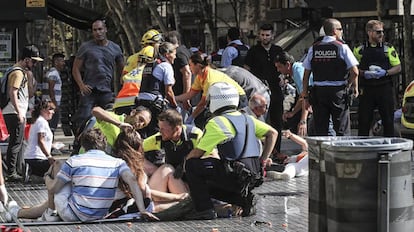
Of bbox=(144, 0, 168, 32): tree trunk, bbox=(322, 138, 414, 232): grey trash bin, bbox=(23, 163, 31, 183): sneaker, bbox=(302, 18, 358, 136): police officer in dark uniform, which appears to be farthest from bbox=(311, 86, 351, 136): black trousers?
bbox=(144, 0, 168, 32): tree trunk

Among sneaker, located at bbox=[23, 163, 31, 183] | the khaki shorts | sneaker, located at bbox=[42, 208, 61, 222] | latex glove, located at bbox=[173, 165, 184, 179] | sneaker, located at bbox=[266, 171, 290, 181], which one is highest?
latex glove, located at bbox=[173, 165, 184, 179]

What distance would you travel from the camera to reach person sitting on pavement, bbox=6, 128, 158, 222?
9.80 meters

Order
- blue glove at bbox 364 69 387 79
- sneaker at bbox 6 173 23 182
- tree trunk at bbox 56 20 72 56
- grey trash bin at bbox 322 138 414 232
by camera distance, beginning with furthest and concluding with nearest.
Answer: tree trunk at bbox 56 20 72 56 < blue glove at bbox 364 69 387 79 < sneaker at bbox 6 173 23 182 < grey trash bin at bbox 322 138 414 232

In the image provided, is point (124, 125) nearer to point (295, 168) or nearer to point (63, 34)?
point (295, 168)

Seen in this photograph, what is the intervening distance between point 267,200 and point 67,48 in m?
42.2

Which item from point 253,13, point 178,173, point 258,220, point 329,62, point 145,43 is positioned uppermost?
point 145,43

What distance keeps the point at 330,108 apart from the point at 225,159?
116 inches

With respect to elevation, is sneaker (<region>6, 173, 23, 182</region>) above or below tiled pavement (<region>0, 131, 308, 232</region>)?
below

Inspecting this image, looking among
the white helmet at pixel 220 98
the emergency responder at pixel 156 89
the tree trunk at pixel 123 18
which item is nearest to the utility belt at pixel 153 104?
the emergency responder at pixel 156 89

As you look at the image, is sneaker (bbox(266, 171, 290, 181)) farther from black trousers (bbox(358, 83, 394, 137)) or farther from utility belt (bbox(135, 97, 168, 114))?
utility belt (bbox(135, 97, 168, 114))

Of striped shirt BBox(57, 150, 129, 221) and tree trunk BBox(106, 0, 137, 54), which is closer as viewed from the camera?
striped shirt BBox(57, 150, 129, 221)

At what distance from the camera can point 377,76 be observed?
552 inches

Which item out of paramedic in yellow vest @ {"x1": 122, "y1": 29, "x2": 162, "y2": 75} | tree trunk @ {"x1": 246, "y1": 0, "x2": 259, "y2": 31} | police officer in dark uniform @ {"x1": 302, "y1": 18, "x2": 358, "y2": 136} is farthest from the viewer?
tree trunk @ {"x1": 246, "y1": 0, "x2": 259, "y2": 31}

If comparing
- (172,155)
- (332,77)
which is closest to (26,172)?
(172,155)
